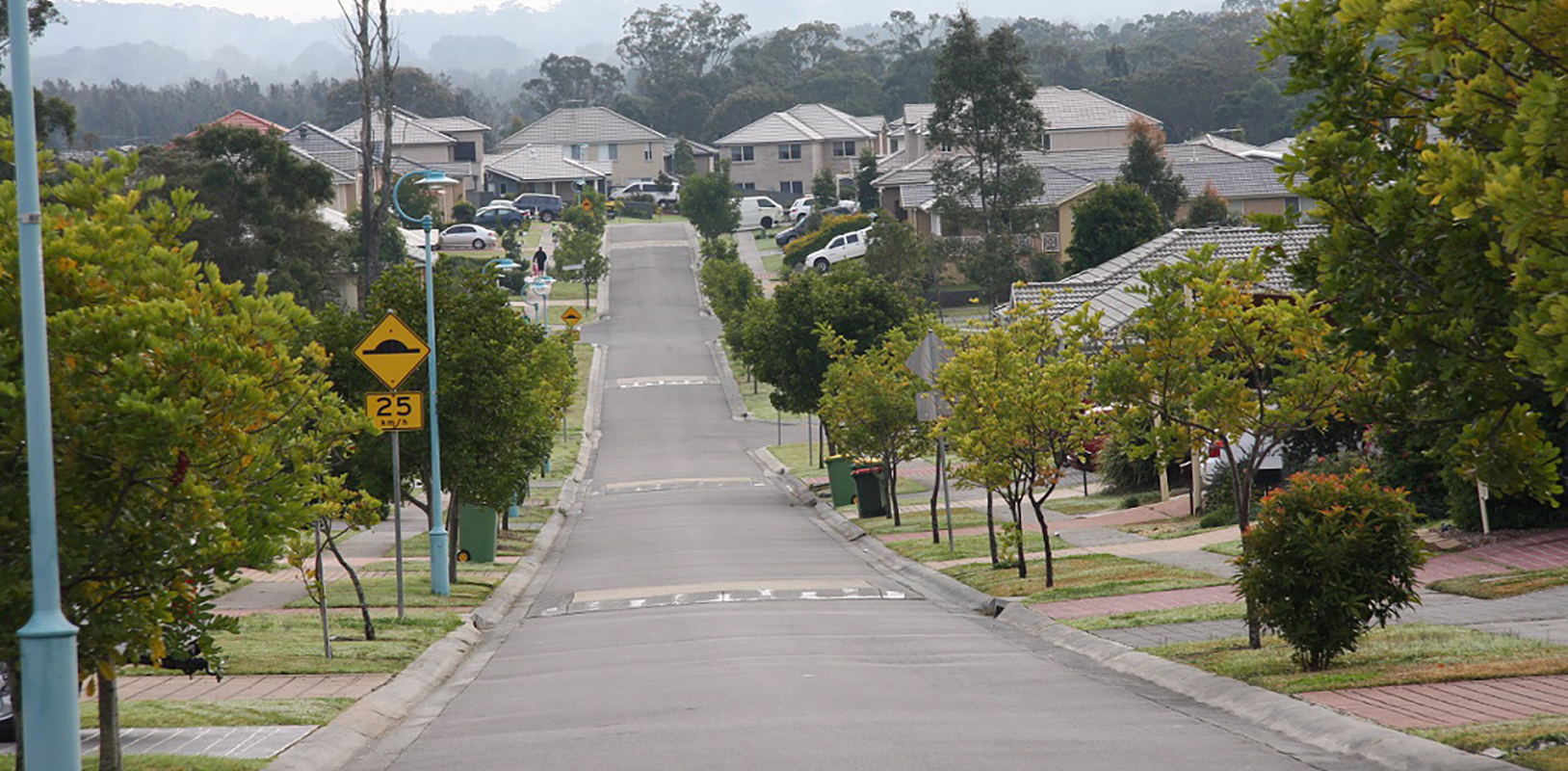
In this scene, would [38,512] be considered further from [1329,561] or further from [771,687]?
[1329,561]

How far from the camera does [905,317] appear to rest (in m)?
41.2

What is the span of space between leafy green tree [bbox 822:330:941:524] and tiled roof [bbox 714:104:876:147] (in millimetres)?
98763

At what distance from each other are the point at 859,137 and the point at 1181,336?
118 metres

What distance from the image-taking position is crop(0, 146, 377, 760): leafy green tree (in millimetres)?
8641

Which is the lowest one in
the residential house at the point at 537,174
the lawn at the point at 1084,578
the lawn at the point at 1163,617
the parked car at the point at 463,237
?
the lawn at the point at 1084,578

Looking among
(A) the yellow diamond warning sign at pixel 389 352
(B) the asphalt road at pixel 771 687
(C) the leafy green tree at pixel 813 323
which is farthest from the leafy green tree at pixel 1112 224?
(A) the yellow diamond warning sign at pixel 389 352

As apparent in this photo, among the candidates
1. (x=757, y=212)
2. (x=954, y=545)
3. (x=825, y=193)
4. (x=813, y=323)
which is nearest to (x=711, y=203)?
(x=825, y=193)

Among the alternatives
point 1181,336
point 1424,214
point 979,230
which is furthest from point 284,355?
point 979,230

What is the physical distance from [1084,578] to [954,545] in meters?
5.72

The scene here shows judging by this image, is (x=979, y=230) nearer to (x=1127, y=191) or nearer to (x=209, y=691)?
(x=1127, y=191)

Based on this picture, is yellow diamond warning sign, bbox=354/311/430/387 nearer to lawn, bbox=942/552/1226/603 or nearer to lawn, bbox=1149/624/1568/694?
lawn, bbox=942/552/1226/603

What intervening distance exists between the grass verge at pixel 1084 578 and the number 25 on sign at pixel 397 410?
293 inches

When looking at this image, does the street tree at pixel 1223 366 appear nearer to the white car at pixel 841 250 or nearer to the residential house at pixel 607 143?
the white car at pixel 841 250

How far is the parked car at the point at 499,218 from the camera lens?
106812 millimetres
